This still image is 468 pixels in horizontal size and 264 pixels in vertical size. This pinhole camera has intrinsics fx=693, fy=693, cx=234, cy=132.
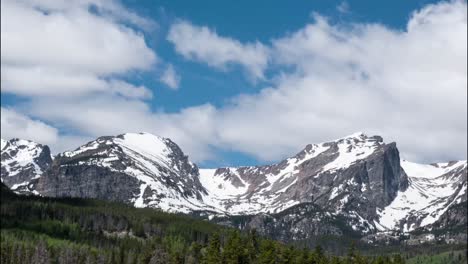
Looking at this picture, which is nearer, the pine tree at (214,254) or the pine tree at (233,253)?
the pine tree at (233,253)

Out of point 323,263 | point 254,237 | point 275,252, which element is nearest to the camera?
point 323,263

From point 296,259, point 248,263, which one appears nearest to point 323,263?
point 296,259

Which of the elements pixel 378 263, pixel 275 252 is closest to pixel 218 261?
pixel 275 252

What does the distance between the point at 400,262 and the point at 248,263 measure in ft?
127

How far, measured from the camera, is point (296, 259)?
5965 inches

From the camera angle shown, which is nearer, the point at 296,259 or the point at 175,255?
the point at 296,259

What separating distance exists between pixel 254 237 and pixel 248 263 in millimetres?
41081

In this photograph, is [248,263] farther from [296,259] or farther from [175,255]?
[175,255]

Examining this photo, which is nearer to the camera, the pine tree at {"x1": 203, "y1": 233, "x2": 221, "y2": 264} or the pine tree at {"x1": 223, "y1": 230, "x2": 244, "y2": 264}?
the pine tree at {"x1": 223, "y1": 230, "x2": 244, "y2": 264}

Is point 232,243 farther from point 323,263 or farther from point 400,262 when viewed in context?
point 400,262

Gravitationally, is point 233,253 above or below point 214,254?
above

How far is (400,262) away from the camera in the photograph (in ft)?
539

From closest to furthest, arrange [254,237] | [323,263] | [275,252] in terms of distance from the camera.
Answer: [323,263] < [275,252] < [254,237]

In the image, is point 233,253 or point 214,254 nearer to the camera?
point 233,253
